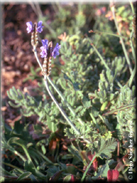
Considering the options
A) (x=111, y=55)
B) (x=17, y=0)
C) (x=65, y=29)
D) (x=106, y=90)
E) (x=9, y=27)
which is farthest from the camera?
(x=17, y=0)

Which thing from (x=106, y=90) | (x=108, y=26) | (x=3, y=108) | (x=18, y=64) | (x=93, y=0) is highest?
(x=93, y=0)

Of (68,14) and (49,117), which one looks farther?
(68,14)

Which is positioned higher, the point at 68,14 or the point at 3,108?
the point at 68,14

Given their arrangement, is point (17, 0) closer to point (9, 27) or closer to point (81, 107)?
point (9, 27)

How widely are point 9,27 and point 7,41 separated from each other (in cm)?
33

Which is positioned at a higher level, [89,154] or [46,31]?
[46,31]

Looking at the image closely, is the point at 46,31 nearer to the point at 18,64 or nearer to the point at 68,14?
the point at 68,14

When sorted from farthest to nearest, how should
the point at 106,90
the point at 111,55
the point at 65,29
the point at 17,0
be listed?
the point at 17,0, the point at 65,29, the point at 111,55, the point at 106,90

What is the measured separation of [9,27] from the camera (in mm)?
3230

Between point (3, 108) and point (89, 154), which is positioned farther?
point (3, 108)

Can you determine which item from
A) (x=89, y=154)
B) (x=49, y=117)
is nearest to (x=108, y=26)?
(x=49, y=117)

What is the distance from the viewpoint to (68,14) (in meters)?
2.81

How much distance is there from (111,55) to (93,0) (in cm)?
125

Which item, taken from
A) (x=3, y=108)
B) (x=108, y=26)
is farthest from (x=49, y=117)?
(x=108, y=26)
